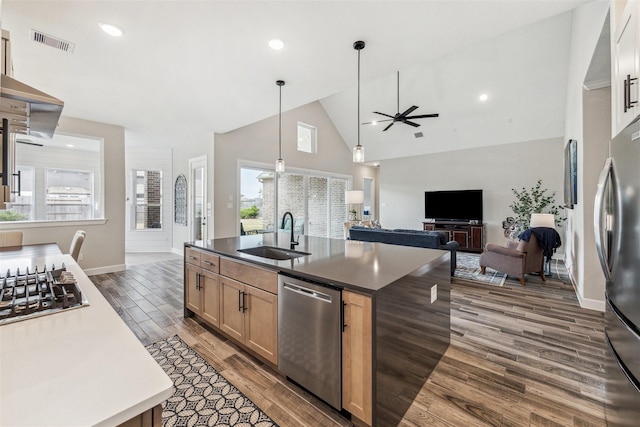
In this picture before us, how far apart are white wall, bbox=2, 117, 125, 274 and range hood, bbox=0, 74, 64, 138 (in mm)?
3811

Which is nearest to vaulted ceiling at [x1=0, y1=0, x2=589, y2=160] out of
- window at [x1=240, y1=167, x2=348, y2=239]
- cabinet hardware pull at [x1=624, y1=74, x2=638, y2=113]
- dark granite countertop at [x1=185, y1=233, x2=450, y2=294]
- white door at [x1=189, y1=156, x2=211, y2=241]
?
white door at [x1=189, y1=156, x2=211, y2=241]

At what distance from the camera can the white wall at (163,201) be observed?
7125 mm

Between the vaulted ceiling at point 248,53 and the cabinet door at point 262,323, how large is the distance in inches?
89.1

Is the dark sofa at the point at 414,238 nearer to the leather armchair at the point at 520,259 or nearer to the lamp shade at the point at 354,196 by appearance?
the leather armchair at the point at 520,259

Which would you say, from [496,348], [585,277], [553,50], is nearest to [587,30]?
[553,50]

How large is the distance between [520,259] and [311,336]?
156 inches

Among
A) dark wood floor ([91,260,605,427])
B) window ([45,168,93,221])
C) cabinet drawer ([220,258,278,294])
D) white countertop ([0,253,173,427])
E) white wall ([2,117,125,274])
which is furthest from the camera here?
window ([45,168,93,221])

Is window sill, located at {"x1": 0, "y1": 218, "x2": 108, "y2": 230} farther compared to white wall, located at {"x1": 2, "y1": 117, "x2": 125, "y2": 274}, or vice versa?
white wall, located at {"x1": 2, "y1": 117, "x2": 125, "y2": 274}

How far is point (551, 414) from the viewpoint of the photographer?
5.65 ft

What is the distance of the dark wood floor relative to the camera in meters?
1.72

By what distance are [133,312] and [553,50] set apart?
7684 millimetres

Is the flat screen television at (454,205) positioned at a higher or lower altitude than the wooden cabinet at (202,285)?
higher

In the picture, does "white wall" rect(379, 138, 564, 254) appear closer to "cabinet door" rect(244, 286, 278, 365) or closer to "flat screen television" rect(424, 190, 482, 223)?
"flat screen television" rect(424, 190, 482, 223)

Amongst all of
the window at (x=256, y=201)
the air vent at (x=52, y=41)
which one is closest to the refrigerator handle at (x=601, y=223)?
the air vent at (x=52, y=41)
